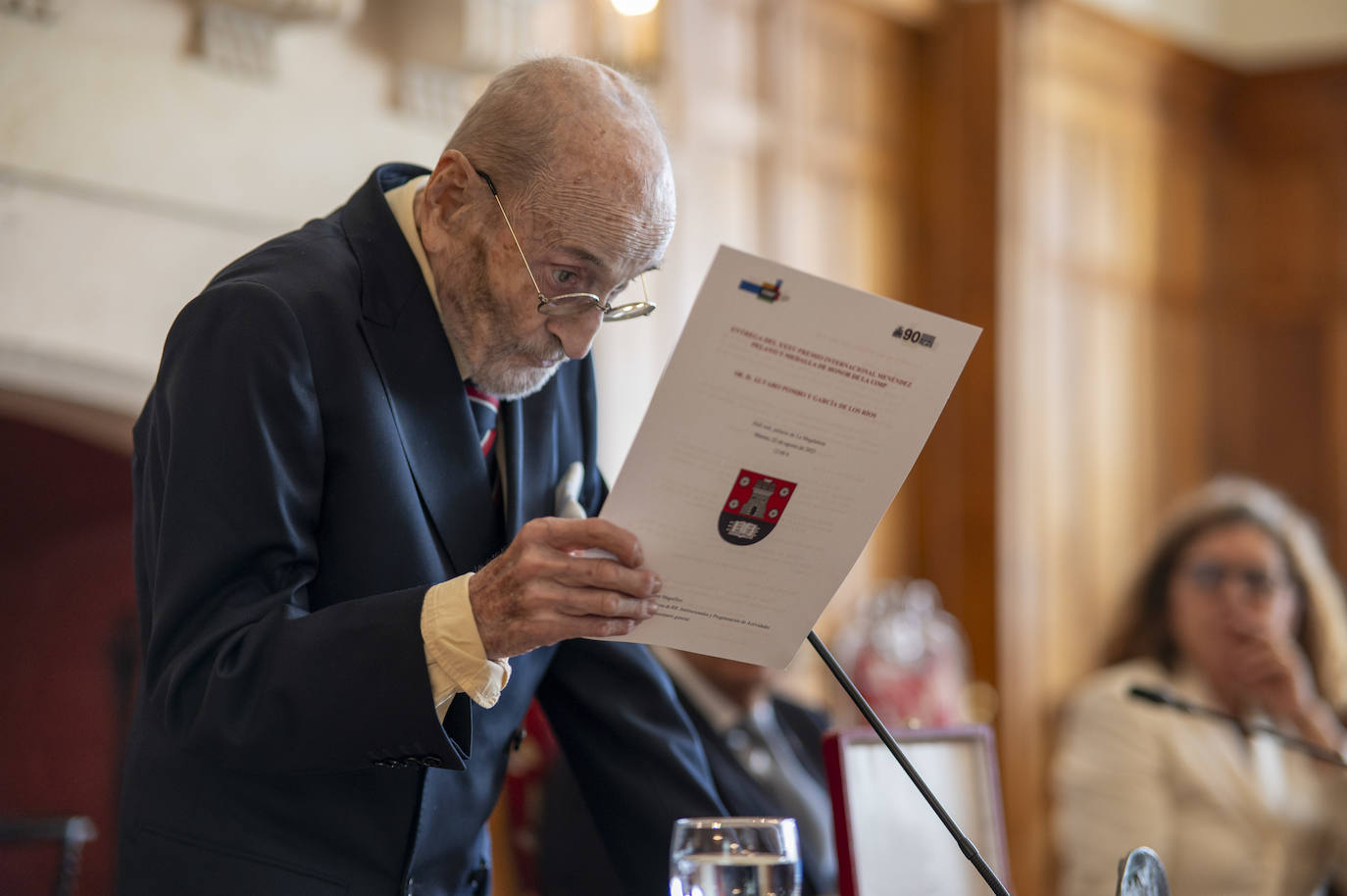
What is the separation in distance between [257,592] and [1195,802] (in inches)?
91.2

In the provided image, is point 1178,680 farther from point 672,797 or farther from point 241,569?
point 241,569

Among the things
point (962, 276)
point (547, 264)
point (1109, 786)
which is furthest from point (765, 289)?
point (962, 276)

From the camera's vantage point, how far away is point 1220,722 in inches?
120

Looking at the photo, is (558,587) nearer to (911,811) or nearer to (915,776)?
(915,776)

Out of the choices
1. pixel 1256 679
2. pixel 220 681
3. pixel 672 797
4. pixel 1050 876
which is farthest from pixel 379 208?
pixel 1050 876

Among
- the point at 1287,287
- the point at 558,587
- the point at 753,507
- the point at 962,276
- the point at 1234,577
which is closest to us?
the point at 558,587

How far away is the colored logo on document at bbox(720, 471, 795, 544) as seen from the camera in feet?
4.09

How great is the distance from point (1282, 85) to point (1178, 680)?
410cm

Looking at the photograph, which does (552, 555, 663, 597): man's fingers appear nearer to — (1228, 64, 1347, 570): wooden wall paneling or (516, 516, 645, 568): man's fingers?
(516, 516, 645, 568): man's fingers

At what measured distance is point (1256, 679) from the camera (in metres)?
2.98

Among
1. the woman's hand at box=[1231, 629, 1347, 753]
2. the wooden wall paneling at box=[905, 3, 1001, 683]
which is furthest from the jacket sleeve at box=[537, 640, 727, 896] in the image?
the wooden wall paneling at box=[905, 3, 1001, 683]

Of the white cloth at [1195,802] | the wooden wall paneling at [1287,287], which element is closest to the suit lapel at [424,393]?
the white cloth at [1195,802]

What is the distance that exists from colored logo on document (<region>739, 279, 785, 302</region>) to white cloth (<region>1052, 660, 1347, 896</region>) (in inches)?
76.3

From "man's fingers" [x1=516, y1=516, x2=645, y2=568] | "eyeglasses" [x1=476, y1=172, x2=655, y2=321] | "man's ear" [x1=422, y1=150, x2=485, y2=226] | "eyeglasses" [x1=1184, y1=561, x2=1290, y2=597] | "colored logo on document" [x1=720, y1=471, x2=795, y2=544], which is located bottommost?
"man's fingers" [x1=516, y1=516, x2=645, y2=568]
